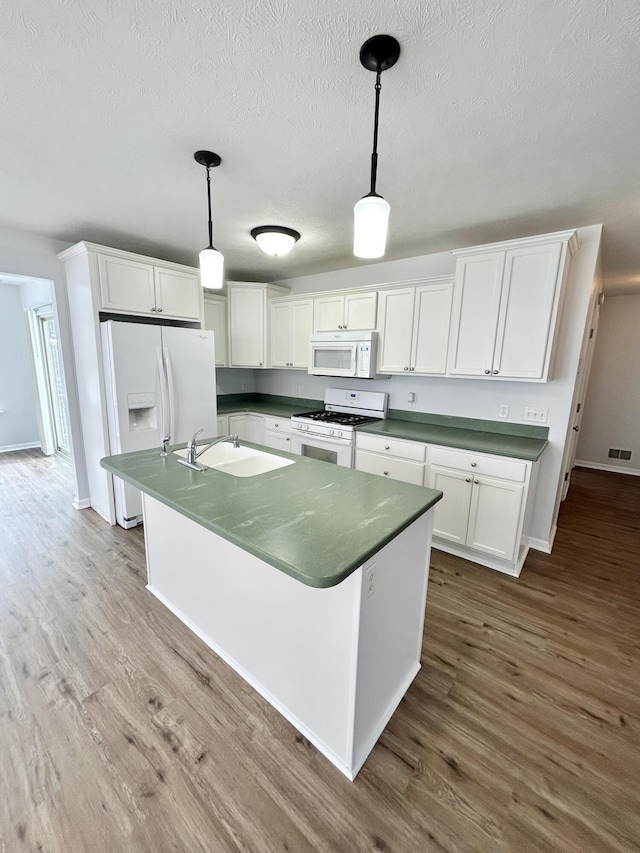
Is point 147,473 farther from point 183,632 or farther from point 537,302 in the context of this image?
point 537,302

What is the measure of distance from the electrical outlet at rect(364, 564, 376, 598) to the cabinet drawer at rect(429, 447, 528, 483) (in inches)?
64.7

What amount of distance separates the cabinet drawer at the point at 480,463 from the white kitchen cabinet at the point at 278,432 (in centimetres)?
170

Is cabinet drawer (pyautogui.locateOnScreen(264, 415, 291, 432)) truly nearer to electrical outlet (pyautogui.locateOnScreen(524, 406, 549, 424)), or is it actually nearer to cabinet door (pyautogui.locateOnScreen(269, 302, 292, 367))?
cabinet door (pyautogui.locateOnScreen(269, 302, 292, 367))

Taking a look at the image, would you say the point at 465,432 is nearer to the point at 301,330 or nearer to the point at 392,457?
the point at 392,457

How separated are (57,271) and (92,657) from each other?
3168 mm

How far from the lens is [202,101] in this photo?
1.41 m

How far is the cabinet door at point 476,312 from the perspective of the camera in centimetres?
261

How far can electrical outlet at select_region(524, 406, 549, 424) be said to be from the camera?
281 cm

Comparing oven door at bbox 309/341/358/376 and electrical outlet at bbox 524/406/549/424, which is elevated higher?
oven door at bbox 309/341/358/376

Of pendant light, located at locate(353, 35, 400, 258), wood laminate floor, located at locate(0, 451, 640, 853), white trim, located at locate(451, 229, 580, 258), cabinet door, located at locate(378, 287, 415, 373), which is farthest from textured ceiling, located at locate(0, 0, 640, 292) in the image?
wood laminate floor, located at locate(0, 451, 640, 853)

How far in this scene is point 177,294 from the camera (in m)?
3.43

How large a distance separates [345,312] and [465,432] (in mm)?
1680

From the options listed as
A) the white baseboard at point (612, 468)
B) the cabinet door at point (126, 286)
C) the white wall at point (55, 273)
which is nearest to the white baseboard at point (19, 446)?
the white wall at point (55, 273)

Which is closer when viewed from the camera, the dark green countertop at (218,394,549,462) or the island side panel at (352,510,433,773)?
the island side panel at (352,510,433,773)
